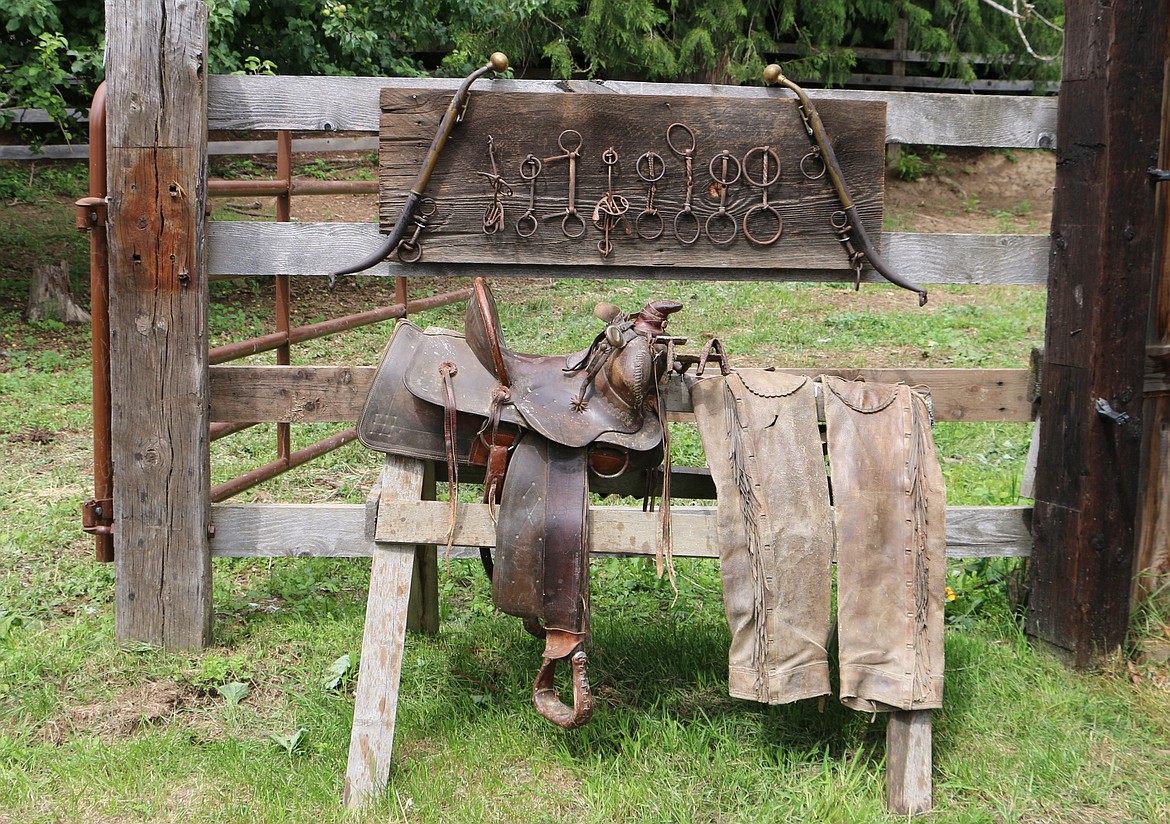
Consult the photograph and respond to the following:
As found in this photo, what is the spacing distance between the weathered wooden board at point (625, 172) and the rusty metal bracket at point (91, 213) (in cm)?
83

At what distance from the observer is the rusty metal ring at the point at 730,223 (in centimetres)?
301

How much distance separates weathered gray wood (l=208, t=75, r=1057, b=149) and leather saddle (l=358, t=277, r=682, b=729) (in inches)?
27.5

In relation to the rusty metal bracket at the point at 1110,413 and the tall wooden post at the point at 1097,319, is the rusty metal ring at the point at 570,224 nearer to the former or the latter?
the tall wooden post at the point at 1097,319

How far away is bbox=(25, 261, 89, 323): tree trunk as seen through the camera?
8.05 m

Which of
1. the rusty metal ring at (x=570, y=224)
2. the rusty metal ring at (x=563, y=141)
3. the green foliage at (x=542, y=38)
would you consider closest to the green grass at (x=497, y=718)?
the rusty metal ring at (x=570, y=224)

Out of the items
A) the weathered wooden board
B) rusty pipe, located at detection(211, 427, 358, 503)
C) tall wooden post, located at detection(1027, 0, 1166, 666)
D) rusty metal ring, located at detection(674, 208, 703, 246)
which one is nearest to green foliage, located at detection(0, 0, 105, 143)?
rusty pipe, located at detection(211, 427, 358, 503)

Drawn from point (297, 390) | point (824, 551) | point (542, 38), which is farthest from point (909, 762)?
point (542, 38)

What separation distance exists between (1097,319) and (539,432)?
1.72m

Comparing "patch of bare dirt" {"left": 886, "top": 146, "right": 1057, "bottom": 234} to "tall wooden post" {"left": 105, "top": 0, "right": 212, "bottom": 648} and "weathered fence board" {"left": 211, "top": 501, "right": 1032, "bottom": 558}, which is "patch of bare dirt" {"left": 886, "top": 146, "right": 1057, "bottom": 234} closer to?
"weathered fence board" {"left": 211, "top": 501, "right": 1032, "bottom": 558}

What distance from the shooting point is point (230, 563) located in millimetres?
3961

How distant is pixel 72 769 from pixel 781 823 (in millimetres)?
1794

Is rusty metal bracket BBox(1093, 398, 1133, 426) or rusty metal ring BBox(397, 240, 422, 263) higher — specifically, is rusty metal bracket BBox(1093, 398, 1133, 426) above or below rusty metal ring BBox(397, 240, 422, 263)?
below

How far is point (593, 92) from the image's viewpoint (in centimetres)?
294

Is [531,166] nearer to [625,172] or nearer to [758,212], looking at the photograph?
[625,172]
